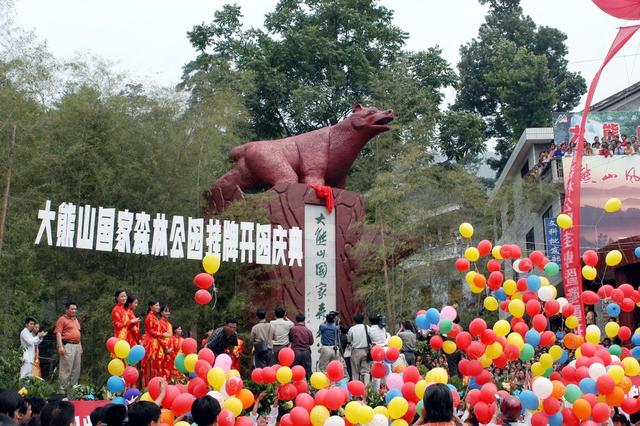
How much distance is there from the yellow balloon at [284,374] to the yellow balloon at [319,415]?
0.70m

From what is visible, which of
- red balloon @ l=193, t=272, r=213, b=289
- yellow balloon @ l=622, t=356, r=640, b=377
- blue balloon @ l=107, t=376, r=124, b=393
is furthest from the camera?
red balloon @ l=193, t=272, r=213, b=289

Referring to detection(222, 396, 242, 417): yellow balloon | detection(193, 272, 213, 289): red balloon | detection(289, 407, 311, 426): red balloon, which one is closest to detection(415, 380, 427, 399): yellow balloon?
detection(289, 407, 311, 426): red balloon

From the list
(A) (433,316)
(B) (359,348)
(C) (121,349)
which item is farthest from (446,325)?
(B) (359,348)

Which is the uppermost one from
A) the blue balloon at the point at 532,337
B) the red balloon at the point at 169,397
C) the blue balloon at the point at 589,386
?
the blue balloon at the point at 532,337

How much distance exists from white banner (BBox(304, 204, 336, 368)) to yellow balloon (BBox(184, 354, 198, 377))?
628cm

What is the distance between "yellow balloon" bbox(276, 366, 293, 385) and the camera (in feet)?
18.2

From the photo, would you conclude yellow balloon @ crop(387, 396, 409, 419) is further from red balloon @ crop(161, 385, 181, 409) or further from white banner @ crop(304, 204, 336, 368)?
white banner @ crop(304, 204, 336, 368)

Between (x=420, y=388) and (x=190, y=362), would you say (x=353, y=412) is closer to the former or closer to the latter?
(x=420, y=388)

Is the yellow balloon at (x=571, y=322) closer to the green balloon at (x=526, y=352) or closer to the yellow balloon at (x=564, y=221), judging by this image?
the green balloon at (x=526, y=352)

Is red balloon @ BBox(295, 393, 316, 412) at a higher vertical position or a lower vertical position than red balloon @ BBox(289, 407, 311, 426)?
higher

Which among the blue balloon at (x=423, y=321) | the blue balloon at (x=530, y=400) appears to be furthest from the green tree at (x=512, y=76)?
the blue balloon at (x=530, y=400)

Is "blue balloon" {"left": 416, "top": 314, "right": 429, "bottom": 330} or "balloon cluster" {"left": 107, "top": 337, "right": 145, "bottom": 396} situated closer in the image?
"balloon cluster" {"left": 107, "top": 337, "right": 145, "bottom": 396}

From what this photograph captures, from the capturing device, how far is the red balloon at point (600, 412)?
5.26 metres

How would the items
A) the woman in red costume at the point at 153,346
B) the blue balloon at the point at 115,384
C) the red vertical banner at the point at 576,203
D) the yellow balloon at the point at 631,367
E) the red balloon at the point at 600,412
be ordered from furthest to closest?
the red vertical banner at the point at 576,203, the woman in red costume at the point at 153,346, the yellow balloon at the point at 631,367, the blue balloon at the point at 115,384, the red balloon at the point at 600,412
